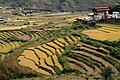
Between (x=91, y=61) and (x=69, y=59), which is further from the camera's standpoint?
(x=69, y=59)

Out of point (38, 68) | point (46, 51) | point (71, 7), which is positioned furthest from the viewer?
point (71, 7)

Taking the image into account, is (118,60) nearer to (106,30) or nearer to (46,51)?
(46,51)

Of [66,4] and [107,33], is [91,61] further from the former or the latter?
[66,4]

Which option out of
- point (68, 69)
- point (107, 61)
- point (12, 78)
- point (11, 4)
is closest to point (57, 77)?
point (68, 69)

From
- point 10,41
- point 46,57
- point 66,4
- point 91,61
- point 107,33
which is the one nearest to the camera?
point 91,61

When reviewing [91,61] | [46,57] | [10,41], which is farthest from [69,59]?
[10,41]

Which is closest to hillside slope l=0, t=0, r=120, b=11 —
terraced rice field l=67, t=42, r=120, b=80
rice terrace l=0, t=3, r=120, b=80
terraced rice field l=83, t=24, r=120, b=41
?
terraced rice field l=83, t=24, r=120, b=41

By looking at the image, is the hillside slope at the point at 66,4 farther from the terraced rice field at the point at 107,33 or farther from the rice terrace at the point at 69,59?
the rice terrace at the point at 69,59

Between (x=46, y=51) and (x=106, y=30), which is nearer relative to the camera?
(x=46, y=51)
